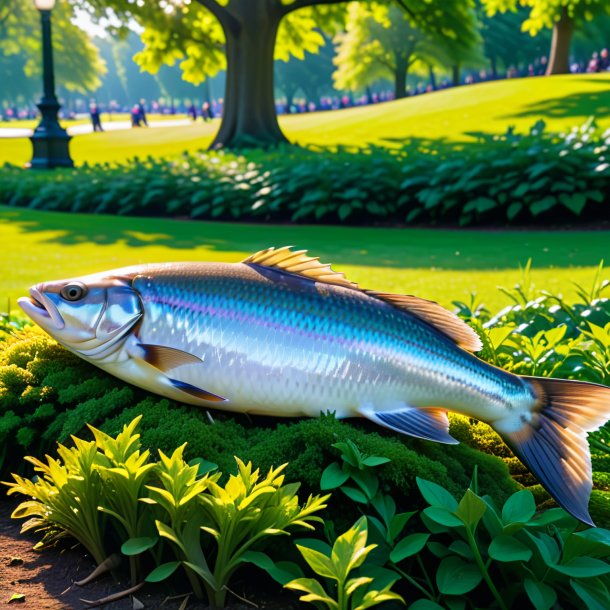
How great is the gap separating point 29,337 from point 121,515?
1.78 metres

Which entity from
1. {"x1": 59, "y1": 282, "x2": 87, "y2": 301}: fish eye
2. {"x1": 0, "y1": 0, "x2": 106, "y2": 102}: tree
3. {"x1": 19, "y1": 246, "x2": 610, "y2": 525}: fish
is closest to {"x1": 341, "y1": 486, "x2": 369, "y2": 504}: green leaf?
{"x1": 19, "y1": 246, "x2": 610, "y2": 525}: fish

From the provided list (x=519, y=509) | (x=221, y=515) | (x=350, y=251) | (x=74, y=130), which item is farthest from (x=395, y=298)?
(x=74, y=130)

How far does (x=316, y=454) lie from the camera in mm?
2912

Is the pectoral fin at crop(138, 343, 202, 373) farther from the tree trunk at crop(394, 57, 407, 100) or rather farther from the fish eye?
the tree trunk at crop(394, 57, 407, 100)

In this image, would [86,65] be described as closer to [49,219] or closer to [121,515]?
[49,219]

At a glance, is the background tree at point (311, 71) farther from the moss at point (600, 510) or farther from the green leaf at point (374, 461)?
the green leaf at point (374, 461)

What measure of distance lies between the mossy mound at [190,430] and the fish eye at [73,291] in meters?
0.45

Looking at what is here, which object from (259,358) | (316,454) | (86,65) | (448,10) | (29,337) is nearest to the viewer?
(316,454)

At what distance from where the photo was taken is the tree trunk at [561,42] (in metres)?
37.6

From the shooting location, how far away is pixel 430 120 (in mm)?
29438

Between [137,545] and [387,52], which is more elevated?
[387,52]

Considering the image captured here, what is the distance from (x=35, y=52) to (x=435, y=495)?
231 ft

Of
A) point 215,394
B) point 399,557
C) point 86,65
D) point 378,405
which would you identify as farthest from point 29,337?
point 86,65

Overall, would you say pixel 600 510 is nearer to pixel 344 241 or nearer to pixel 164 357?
pixel 164 357
